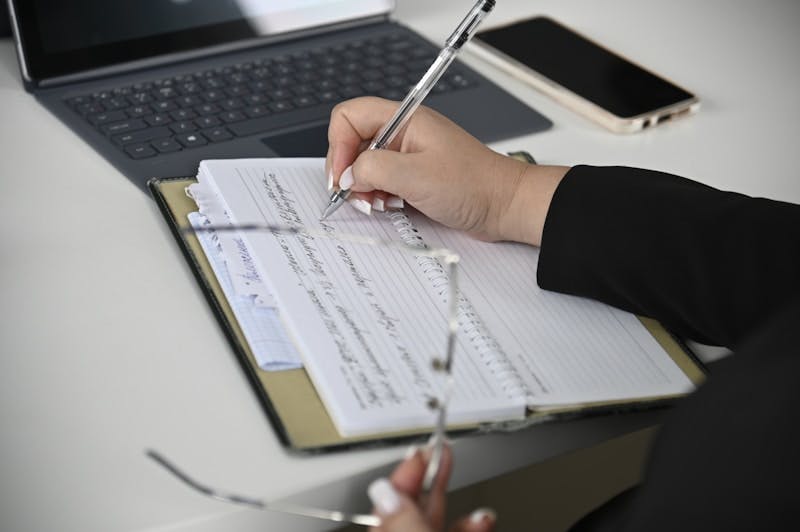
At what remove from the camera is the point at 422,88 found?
829 millimetres

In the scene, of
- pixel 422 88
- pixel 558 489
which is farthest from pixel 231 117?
pixel 558 489

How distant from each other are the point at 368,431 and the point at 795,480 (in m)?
0.25

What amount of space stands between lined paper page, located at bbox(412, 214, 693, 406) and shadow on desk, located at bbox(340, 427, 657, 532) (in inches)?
19.1

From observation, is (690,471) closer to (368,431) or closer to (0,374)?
(368,431)

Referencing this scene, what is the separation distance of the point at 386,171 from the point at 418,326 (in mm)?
145

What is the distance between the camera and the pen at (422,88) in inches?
32.6

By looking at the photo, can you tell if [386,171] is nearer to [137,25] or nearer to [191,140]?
[191,140]

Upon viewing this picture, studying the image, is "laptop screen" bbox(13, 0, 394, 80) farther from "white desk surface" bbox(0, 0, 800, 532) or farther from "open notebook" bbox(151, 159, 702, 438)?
"open notebook" bbox(151, 159, 702, 438)

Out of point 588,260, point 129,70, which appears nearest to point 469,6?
point 129,70

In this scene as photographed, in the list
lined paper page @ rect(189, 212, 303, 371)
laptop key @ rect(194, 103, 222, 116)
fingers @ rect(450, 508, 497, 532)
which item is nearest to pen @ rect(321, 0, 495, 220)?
lined paper page @ rect(189, 212, 303, 371)

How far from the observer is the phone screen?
3.53ft

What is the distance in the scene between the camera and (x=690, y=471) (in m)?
0.58

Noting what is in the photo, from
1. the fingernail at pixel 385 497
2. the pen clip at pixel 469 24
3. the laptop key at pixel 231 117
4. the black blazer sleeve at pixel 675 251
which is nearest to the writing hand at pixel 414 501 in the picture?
the fingernail at pixel 385 497

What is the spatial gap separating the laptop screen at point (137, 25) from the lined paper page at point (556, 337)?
0.39 m
